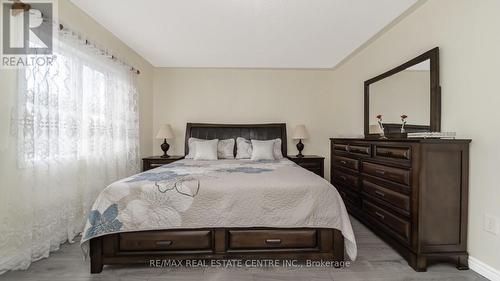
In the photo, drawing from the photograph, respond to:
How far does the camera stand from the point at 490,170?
5.96 feet

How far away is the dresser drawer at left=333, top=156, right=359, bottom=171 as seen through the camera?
2975 mm

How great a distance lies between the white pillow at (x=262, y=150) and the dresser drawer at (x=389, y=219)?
1.59 m

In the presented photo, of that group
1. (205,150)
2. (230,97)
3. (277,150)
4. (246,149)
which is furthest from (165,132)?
(277,150)

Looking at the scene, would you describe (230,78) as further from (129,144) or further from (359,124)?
(359,124)

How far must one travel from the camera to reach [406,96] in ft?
8.71

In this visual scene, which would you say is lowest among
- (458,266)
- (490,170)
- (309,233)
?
(458,266)

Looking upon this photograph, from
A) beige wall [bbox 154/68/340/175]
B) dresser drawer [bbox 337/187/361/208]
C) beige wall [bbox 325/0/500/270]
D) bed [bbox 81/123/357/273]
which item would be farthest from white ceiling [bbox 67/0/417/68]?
dresser drawer [bbox 337/187/361/208]

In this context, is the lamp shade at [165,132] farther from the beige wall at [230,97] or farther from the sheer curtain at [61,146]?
the sheer curtain at [61,146]

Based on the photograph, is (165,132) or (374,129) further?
(165,132)

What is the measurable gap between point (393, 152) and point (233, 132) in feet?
9.10

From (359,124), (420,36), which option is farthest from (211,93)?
(420,36)

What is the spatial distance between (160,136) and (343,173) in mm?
3059

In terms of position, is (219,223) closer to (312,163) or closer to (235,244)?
(235,244)

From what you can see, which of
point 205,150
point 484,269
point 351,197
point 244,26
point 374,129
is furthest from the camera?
point 205,150
